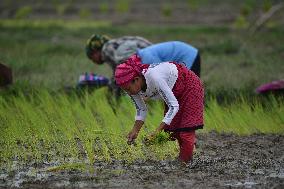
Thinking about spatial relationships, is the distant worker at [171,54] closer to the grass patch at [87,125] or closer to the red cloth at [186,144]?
the grass patch at [87,125]

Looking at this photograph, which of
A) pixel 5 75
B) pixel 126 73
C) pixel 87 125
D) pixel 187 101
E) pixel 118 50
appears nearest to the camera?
pixel 126 73

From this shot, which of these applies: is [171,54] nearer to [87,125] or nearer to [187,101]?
[87,125]

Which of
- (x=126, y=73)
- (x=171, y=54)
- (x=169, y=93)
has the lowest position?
(x=171, y=54)

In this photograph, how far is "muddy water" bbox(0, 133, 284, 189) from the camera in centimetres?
426

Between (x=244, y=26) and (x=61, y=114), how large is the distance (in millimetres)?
10264

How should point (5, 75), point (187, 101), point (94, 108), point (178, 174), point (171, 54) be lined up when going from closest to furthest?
1. point (178, 174)
2. point (187, 101)
3. point (171, 54)
4. point (94, 108)
5. point (5, 75)

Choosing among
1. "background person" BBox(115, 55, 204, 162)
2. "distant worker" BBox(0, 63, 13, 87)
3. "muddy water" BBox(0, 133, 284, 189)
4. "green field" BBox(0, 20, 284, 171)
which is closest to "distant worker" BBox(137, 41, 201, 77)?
"green field" BBox(0, 20, 284, 171)

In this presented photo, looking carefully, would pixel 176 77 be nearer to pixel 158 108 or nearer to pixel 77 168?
pixel 77 168

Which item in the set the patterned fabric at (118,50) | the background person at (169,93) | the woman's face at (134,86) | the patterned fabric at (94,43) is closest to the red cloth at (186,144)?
the background person at (169,93)

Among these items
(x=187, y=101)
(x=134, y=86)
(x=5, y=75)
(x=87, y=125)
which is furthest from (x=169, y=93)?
(x=5, y=75)

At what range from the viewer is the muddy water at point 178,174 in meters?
4.26

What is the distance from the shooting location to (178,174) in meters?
4.51

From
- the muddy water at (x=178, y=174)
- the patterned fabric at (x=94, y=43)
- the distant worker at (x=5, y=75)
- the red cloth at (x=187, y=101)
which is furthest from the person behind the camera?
the distant worker at (x=5, y=75)

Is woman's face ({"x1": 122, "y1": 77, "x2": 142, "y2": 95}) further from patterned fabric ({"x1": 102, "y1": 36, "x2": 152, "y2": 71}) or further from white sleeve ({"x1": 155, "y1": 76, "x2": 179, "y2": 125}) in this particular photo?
patterned fabric ({"x1": 102, "y1": 36, "x2": 152, "y2": 71})
